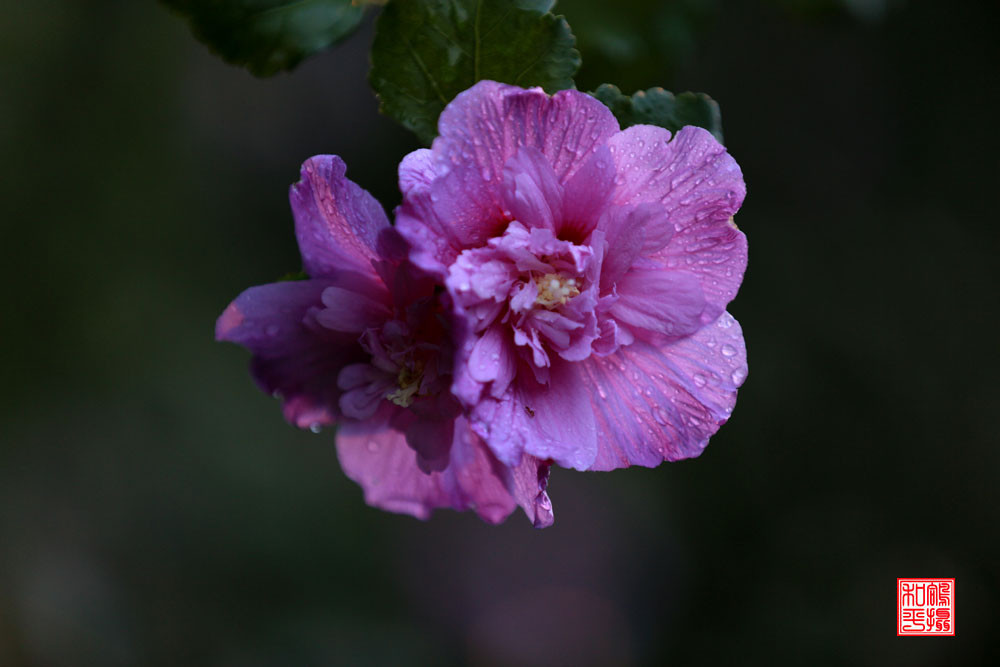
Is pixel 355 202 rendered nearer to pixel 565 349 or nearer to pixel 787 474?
pixel 565 349

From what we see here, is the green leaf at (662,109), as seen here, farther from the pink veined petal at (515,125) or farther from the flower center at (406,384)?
the flower center at (406,384)

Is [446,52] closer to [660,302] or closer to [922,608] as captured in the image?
[660,302]

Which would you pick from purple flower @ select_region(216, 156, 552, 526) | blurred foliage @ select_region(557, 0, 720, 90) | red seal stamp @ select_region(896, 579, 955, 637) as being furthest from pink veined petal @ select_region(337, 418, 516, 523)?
red seal stamp @ select_region(896, 579, 955, 637)

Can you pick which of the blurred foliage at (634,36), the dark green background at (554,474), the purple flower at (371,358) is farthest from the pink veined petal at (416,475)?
the dark green background at (554,474)

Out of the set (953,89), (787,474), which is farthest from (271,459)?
Answer: (953,89)

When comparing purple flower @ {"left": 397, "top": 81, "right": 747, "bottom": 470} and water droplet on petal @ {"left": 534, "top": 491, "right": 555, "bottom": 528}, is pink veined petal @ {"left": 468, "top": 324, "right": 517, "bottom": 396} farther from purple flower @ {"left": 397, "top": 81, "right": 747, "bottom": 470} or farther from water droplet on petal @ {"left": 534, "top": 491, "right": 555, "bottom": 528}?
water droplet on petal @ {"left": 534, "top": 491, "right": 555, "bottom": 528}

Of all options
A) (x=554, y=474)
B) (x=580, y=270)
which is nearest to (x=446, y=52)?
(x=580, y=270)
